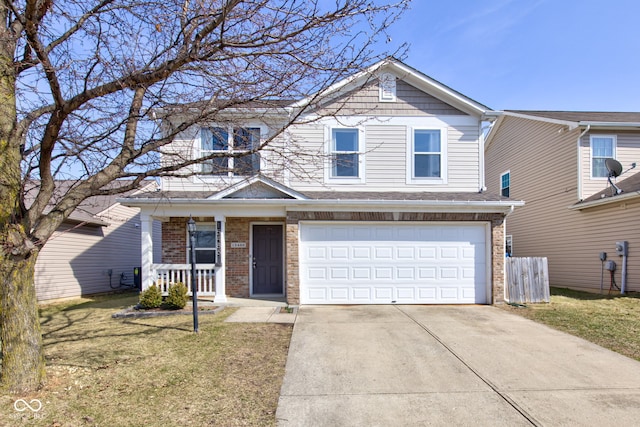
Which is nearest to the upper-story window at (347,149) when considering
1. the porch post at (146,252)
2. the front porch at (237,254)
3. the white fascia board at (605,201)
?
the front porch at (237,254)

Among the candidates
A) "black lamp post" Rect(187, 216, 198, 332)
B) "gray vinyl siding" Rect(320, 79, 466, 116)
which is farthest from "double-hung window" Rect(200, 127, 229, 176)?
"gray vinyl siding" Rect(320, 79, 466, 116)

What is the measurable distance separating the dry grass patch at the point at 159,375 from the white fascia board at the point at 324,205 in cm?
314

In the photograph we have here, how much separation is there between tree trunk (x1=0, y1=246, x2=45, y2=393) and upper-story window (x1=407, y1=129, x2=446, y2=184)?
888 centimetres

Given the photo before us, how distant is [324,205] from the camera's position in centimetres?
933

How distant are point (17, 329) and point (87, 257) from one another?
10.2 meters

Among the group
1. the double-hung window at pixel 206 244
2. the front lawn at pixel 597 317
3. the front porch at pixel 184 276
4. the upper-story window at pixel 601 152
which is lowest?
the front lawn at pixel 597 317

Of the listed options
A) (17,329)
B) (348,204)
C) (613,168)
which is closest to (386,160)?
(348,204)

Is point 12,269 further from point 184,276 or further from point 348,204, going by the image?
point 348,204

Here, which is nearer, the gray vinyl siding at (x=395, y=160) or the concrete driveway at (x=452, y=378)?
the concrete driveway at (x=452, y=378)

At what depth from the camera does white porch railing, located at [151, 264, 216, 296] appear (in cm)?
930

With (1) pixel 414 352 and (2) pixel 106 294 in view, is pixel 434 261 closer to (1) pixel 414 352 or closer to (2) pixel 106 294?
(1) pixel 414 352

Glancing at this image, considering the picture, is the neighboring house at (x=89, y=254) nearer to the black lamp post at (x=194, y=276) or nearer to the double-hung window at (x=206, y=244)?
the double-hung window at (x=206, y=244)

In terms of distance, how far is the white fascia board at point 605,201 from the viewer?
10.6m

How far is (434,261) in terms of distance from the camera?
963 cm
